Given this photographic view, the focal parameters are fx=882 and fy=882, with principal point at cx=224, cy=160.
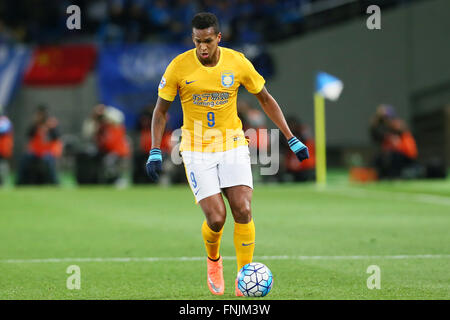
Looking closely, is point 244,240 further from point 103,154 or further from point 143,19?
point 143,19

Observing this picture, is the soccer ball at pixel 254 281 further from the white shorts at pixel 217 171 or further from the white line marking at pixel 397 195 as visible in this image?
the white line marking at pixel 397 195

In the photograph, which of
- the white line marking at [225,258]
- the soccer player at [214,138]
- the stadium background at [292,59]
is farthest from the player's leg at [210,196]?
the stadium background at [292,59]

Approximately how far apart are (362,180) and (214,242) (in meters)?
15.4

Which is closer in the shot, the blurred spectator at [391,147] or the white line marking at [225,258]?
the white line marking at [225,258]

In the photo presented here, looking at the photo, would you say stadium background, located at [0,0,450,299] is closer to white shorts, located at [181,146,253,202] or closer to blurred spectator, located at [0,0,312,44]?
blurred spectator, located at [0,0,312,44]

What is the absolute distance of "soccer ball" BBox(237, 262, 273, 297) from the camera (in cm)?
673

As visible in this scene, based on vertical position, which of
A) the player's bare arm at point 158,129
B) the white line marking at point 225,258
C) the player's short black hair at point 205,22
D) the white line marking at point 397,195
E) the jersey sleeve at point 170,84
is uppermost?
the player's short black hair at point 205,22

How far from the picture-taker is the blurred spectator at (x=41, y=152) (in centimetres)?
2183

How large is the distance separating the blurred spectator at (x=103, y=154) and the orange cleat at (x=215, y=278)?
15.2 meters

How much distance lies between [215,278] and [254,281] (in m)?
0.52

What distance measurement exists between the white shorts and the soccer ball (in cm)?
68

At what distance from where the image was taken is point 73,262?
29.9 feet

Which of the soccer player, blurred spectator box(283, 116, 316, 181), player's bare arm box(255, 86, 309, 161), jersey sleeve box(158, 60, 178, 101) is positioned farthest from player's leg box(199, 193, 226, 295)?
blurred spectator box(283, 116, 316, 181)
